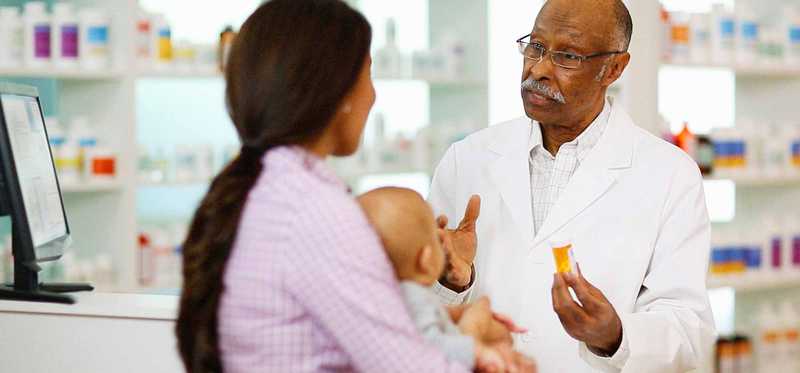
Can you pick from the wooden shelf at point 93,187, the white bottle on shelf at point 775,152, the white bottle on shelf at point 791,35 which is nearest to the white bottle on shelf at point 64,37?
the wooden shelf at point 93,187

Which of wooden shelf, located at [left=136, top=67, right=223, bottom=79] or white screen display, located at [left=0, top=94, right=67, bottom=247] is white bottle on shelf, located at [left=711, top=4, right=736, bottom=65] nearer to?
wooden shelf, located at [left=136, top=67, right=223, bottom=79]

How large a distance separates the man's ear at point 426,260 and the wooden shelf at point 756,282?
3498mm

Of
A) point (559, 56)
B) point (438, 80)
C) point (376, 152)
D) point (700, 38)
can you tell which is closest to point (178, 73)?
point (376, 152)

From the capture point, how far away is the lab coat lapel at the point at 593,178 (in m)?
2.22

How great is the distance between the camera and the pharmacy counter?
2.10 metres

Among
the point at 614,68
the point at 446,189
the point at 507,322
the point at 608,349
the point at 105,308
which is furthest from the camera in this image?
the point at 446,189

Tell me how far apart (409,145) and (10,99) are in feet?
8.90

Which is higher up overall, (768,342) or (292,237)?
(292,237)

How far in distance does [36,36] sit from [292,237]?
296cm

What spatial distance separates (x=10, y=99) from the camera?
2.11 meters

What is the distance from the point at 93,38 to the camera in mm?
3889

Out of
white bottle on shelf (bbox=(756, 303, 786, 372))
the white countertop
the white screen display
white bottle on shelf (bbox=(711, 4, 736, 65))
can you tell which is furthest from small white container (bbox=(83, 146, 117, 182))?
white bottle on shelf (bbox=(756, 303, 786, 372))

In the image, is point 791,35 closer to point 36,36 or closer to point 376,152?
point 376,152

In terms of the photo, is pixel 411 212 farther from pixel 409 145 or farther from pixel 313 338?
pixel 409 145
